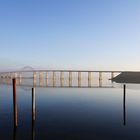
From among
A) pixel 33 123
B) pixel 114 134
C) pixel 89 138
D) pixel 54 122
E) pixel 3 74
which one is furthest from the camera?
pixel 3 74

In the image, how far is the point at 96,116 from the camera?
64.2 ft

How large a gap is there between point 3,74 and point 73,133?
169223 mm

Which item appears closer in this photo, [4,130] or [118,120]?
[4,130]

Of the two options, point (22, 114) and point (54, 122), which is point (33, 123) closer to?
point (54, 122)

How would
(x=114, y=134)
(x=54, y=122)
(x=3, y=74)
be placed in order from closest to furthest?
(x=114, y=134) → (x=54, y=122) → (x=3, y=74)

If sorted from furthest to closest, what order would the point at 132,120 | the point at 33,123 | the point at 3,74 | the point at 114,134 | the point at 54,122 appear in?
the point at 3,74, the point at 132,120, the point at 54,122, the point at 33,123, the point at 114,134

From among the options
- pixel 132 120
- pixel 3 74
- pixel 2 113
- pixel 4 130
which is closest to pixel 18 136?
pixel 4 130

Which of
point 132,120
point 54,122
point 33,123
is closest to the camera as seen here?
point 33,123

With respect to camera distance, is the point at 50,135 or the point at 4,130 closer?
the point at 50,135

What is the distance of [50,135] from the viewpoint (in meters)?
13.4

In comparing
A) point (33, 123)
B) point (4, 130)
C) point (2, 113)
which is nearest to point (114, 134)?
point (33, 123)

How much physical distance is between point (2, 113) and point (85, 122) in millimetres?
8310

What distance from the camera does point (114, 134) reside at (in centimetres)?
1384

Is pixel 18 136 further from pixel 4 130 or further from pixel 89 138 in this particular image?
pixel 89 138
